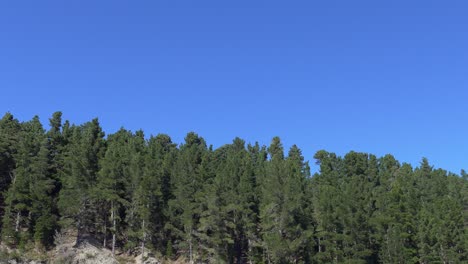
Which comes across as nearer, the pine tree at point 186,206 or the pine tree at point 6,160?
the pine tree at point 186,206

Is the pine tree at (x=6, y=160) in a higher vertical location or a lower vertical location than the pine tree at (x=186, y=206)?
higher

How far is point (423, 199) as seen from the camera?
9125cm

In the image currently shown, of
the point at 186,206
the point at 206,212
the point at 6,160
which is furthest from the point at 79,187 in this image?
the point at 206,212

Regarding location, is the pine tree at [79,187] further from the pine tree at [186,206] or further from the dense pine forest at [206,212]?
the pine tree at [186,206]

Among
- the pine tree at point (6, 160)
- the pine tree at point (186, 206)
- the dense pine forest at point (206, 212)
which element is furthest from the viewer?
the pine tree at point (6, 160)

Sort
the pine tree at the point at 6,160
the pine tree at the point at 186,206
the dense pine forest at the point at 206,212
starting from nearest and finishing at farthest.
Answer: the dense pine forest at the point at 206,212 < the pine tree at the point at 186,206 < the pine tree at the point at 6,160

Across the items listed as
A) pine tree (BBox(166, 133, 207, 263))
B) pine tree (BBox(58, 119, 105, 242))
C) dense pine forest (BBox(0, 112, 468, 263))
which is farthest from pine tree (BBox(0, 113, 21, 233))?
pine tree (BBox(166, 133, 207, 263))

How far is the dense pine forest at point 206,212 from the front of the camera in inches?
2756

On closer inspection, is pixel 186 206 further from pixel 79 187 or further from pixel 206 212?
pixel 79 187

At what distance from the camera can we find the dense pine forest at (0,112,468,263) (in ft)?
230

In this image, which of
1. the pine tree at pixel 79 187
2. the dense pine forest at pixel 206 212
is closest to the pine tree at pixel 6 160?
the dense pine forest at pixel 206 212

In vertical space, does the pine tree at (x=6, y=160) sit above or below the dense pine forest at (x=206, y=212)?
above

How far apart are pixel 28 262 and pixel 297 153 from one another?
254 feet

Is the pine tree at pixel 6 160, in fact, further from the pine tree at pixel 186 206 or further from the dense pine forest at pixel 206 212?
the pine tree at pixel 186 206
